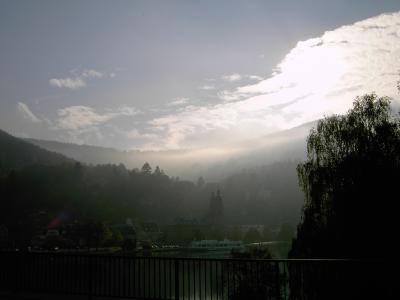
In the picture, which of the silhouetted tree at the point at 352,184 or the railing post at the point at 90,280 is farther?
the silhouetted tree at the point at 352,184

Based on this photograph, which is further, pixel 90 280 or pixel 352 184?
pixel 352 184

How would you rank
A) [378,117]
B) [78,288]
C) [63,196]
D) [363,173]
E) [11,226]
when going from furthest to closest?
1. [63,196]
2. [11,226]
3. [378,117]
4. [363,173]
5. [78,288]

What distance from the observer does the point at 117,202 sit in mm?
173500

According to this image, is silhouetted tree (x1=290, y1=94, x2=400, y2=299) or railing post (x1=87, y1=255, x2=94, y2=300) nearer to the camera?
railing post (x1=87, y1=255, x2=94, y2=300)

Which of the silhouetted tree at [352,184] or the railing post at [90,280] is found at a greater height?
the silhouetted tree at [352,184]

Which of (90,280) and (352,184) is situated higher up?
(352,184)

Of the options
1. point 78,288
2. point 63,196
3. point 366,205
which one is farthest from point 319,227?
point 63,196

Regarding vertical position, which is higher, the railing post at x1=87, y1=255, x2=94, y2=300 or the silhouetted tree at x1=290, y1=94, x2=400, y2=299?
the silhouetted tree at x1=290, y1=94, x2=400, y2=299

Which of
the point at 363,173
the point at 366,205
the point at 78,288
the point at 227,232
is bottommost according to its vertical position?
the point at 227,232

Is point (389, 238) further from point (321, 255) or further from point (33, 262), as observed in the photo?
point (33, 262)

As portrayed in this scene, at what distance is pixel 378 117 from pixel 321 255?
8.11m

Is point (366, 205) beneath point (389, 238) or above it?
above

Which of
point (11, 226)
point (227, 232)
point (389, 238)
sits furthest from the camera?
point (227, 232)

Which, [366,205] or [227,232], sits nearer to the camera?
[366,205]
